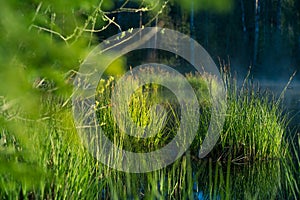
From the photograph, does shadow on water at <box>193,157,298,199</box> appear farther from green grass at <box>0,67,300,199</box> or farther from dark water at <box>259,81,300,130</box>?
dark water at <box>259,81,300,130</box>

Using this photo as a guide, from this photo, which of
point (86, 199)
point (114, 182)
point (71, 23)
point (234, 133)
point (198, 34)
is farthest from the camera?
point (198, 34)

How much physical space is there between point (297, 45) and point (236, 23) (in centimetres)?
348

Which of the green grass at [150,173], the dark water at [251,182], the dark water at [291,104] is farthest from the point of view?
the dark water at [291,104]

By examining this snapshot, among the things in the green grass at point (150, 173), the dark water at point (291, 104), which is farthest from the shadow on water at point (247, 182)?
the dark water at point (291, 104)

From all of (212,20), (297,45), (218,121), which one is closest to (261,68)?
(297,45)

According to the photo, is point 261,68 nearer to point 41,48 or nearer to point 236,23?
point 236,23

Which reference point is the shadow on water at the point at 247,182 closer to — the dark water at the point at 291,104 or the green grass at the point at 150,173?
the green grass at the point at 150,173

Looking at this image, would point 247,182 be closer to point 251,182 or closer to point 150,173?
point 251,182

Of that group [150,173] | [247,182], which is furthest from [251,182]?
[150,173]

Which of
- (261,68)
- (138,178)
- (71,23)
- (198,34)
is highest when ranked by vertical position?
(198,34)

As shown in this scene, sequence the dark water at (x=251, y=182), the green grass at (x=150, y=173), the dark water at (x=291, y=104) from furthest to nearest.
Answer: the dark water at (x=291, y=104), the dark water at (x=251, y=182), the green grass at (x=150, y=173)

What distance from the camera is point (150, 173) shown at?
2.19 metres

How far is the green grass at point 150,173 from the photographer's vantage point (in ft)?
5.58

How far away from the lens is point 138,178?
2619 millimetres
